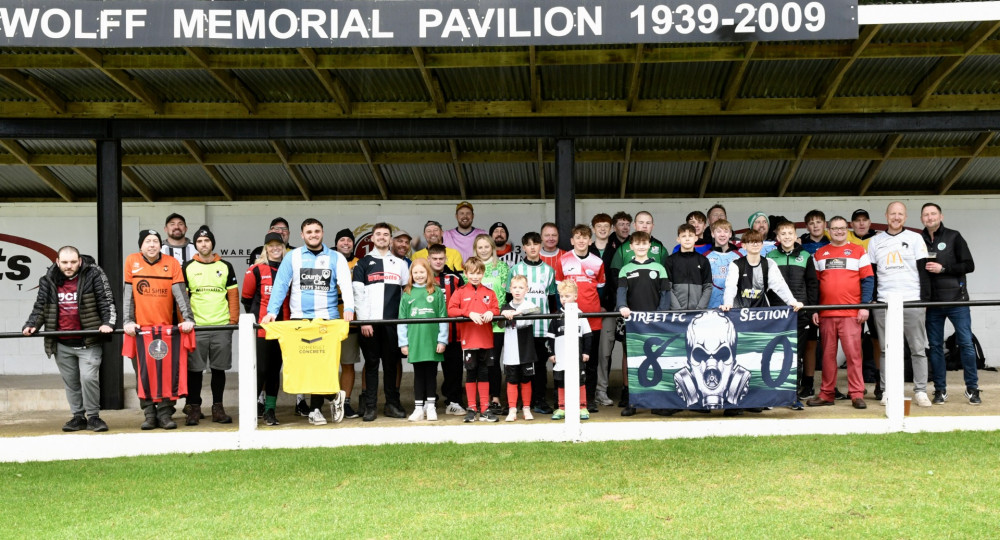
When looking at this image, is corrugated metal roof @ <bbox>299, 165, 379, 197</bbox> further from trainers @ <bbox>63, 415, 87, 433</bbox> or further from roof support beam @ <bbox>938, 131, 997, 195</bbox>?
roof support beam @ <bbox>938, 131, 997, 195</bbox>

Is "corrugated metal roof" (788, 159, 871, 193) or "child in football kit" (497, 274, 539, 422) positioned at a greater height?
"corrugated metal roof" (788, 159, 871, 193)

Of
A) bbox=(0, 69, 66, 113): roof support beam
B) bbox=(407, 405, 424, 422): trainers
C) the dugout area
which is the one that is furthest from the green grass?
bbox=(0, 69, 66, 113): roof support beam

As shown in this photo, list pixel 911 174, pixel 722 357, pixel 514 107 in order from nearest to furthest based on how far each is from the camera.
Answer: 1. pixel 722 357
2. pixel 514 107
3. pixel 911 174

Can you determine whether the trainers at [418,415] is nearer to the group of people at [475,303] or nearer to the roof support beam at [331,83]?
the group of people at [475,303]

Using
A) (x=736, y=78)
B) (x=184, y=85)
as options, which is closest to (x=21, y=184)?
(x=184, y=85)

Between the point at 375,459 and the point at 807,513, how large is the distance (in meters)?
2.89

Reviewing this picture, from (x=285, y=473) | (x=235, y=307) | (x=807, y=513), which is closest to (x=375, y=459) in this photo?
(x=285, y=473)

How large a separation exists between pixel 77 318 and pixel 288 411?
2.00 metres

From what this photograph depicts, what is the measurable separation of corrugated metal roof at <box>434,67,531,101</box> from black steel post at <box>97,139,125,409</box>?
3235 mm

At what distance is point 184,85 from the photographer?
311 inches

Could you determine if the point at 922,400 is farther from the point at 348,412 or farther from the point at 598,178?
the point at 348,412

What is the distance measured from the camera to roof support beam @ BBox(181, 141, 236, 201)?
9.29 m

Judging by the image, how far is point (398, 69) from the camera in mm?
7688

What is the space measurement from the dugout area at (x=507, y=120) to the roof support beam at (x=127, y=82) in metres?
0.02
